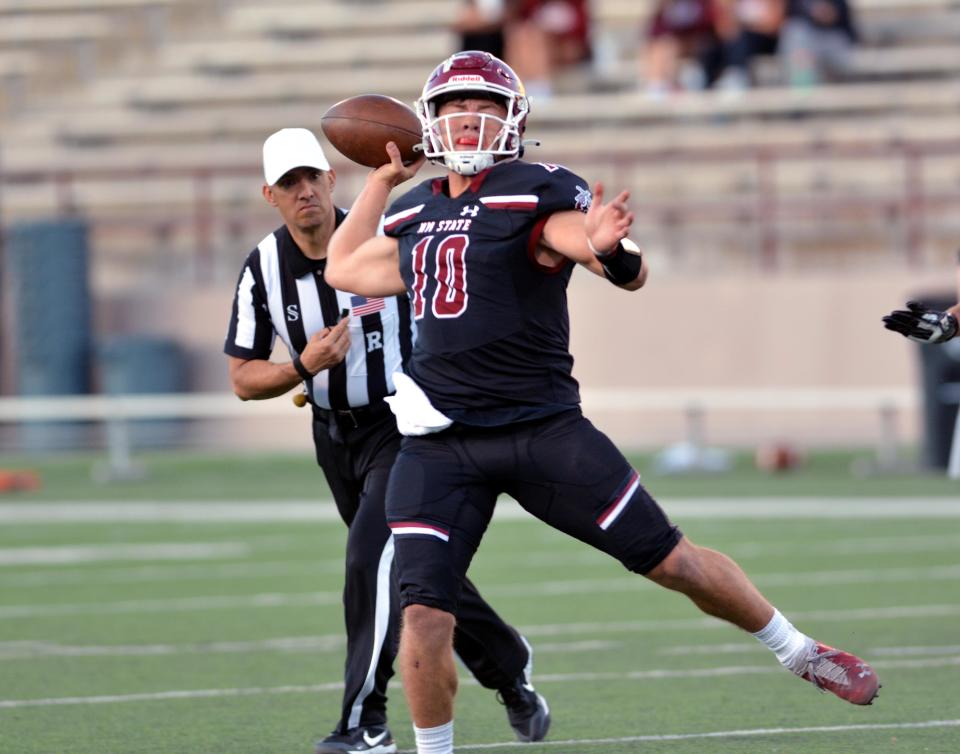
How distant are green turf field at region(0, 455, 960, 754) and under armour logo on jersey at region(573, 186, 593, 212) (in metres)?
1.57

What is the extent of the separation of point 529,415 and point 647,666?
247 centimetres

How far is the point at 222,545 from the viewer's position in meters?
11.2

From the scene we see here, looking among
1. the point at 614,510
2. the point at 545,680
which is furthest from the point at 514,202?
the point at 545,680

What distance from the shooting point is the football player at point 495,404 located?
15.7 ft

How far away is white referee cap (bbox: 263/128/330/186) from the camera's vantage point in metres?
5.72

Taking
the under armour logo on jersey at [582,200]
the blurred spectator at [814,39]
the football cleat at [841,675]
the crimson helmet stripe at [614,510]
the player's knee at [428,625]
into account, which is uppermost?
the blurred spectator at [814,39]

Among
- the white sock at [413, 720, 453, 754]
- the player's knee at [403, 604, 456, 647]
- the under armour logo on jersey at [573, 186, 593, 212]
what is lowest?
the white sock at [413, 720, 453, 754]

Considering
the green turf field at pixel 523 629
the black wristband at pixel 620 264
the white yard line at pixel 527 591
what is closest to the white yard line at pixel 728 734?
the green turf field at pixel 523 629

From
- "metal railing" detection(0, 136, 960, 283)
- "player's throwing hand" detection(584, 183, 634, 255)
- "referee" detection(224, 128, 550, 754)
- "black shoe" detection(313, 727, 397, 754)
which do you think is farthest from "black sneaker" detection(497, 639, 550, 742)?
"metal railing" detection(0, 136, 960, 283)

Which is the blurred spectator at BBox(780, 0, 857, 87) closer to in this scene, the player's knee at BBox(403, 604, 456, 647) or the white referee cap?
the white referee cap

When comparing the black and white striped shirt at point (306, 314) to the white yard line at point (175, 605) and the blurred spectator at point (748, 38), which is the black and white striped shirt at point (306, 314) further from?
the blurred spectator at point (748, 38)

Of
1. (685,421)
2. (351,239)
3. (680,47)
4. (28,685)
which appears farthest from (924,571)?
(680,47)

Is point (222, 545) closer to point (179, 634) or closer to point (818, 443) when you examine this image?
point (179, 634)

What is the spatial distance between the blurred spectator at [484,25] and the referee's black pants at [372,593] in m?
12.5
